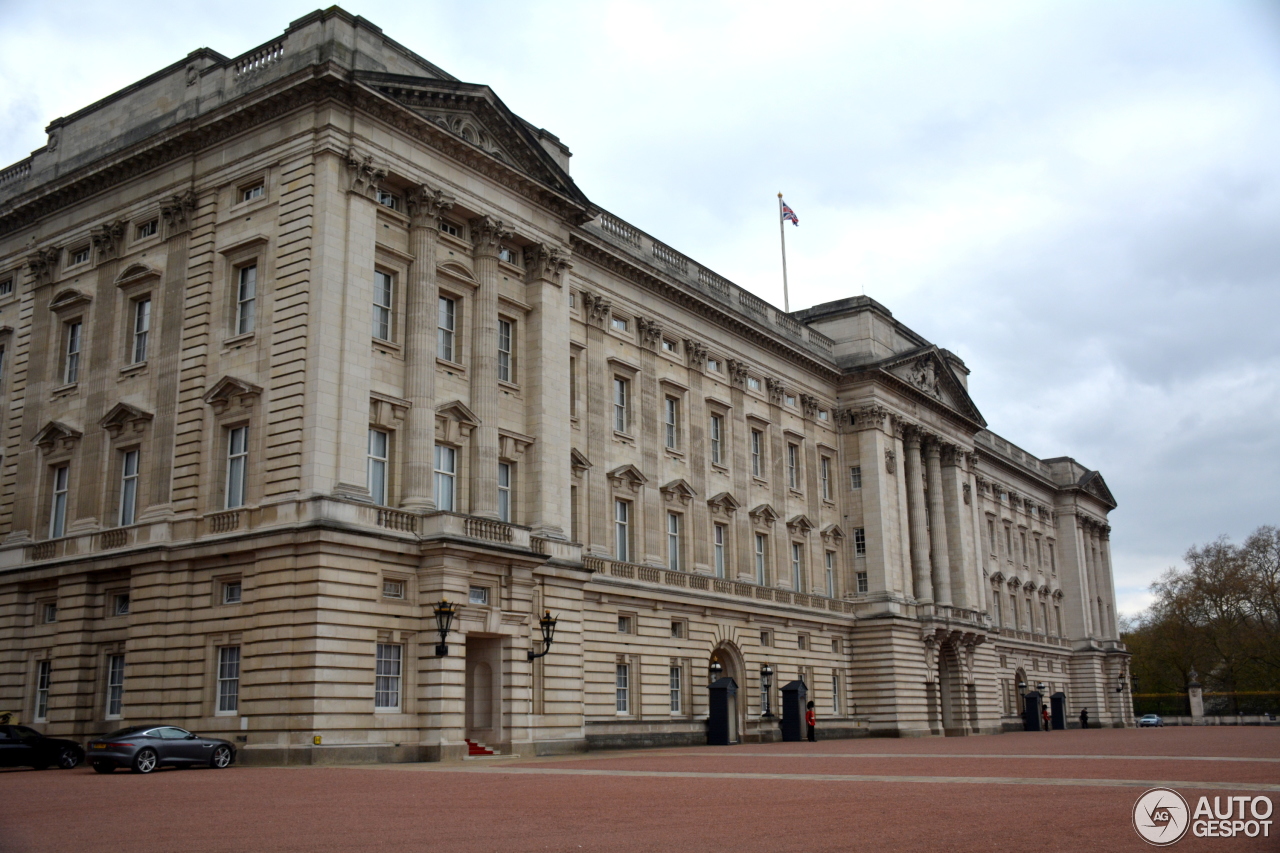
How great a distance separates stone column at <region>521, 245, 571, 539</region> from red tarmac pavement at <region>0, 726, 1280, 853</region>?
12.9 meters

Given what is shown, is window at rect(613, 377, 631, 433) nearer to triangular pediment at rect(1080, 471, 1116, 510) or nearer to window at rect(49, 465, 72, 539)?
window at rect(49, 465, 72, 539)

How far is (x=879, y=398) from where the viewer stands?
6538 centimetres

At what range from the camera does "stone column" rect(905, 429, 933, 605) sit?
66.1 m

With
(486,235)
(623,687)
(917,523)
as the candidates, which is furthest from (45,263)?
(917,523)

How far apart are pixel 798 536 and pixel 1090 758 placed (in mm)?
29479


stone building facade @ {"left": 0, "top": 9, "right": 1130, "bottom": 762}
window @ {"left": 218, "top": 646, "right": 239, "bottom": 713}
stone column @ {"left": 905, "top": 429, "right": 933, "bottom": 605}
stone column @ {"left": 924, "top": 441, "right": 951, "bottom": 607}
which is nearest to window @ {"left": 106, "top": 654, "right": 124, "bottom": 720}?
stone building facade @ {"left": 0, "top": 9, "right": 1130, "bottom": 762}

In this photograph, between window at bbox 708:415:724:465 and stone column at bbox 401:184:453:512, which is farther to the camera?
window at bbox 708:415:724:465

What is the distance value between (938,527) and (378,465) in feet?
146

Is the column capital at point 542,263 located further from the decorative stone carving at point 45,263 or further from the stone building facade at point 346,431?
the decorative stone carving at point 45,263

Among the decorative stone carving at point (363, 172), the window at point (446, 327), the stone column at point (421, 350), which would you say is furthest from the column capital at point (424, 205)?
the window at point (446, 327)

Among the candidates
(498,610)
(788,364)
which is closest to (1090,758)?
(498,610)

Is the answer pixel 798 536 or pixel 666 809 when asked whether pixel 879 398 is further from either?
pixel 666 809

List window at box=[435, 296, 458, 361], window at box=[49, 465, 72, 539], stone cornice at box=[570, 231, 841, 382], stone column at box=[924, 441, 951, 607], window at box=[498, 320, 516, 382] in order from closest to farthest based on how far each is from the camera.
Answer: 1. window at box=[435, 296, 458, 361]
2. window at box=[49, 465, 72, 539]
3. window at box=[498, 320, 516, 382]
4. stone cornice at box=[570, 231, 841, 382]
5. stone column at box=[924, 441, 951, 607]
